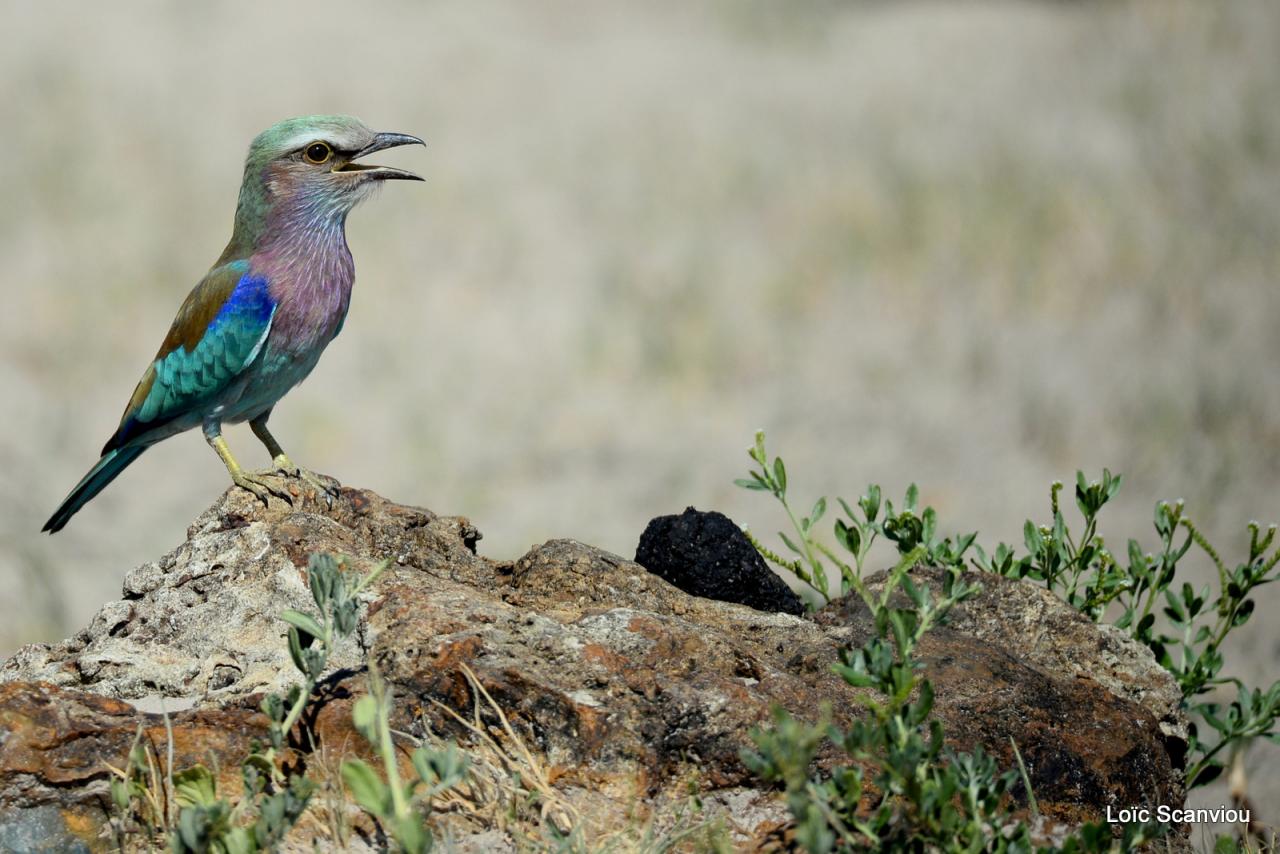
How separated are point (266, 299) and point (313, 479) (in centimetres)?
79

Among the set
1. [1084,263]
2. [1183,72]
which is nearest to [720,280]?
[1084,263]

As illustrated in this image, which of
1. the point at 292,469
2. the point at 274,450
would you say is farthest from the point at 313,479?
the point at 274,450

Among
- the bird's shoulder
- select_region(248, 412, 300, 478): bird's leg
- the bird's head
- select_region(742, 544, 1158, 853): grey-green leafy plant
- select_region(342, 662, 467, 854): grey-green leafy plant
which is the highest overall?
the bird's head

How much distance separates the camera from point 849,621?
4137 mm

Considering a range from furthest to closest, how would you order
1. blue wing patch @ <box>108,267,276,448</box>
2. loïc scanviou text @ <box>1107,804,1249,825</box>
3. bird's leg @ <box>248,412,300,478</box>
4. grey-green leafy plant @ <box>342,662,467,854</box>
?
blue wing patch @ <box>108,267,276,448</box>
bird's leg @ <box>248,412,300,478</box>
loïc scanviou text @ <box>1107,804,1249,825</box>
grey-green leafy plant @ <box>342,662,467,854</box>

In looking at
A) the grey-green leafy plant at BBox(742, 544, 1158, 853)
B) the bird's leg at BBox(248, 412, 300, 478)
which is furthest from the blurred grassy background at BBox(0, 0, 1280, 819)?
the grey-green leafy plant at BBox(742, 544, 1158, 853)

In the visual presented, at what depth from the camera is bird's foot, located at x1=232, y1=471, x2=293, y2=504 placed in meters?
4.23

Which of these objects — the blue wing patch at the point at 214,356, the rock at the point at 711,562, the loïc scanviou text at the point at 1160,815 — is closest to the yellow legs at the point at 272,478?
the blue wing patch at the point at 214,356

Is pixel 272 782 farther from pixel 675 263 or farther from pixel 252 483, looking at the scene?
pixel 675 263

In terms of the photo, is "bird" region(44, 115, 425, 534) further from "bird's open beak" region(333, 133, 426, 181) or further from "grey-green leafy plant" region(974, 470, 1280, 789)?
"grey-green leafy plant" region(974, 470, 1280, 789)

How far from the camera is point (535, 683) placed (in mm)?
3316

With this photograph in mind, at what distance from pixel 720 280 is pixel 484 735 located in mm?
10308

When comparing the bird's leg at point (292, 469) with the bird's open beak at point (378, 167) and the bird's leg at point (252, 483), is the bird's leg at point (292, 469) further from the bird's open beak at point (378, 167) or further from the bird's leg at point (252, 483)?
the bird's open beak at point (378, 167)

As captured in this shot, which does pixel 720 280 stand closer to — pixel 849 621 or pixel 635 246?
pixel 635 246
